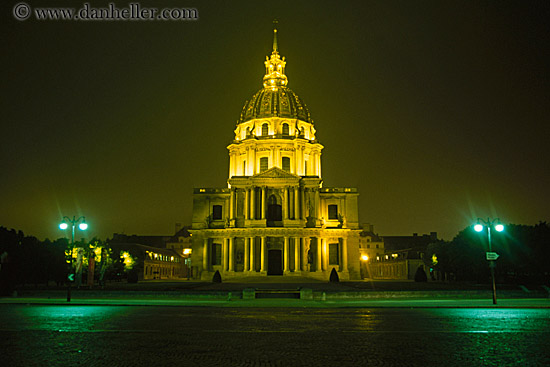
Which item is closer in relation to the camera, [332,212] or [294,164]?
[332,212]

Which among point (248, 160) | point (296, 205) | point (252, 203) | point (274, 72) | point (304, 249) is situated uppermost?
point (274, 72)

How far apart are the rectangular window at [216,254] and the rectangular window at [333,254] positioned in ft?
52.2

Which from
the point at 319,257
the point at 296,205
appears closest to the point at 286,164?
the point at 296,205

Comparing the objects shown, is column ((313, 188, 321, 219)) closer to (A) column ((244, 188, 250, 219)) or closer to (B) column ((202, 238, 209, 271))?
(A) column ((244, 188, 250, 219))

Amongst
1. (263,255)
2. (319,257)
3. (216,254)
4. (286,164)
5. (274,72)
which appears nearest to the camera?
(263,255)

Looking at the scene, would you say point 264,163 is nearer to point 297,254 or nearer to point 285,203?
point 285,203

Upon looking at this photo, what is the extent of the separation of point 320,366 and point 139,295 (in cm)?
2643

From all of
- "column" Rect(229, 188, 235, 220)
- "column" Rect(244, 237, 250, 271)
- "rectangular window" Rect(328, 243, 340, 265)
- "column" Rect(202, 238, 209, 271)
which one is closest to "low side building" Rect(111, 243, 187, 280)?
"column" Rect(202, 238, 209, 271)

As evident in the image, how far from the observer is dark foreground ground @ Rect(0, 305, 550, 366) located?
10.2 metres

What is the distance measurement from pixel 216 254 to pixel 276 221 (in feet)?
33.3

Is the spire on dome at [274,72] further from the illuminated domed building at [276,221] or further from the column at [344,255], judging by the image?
the column at [344,255]

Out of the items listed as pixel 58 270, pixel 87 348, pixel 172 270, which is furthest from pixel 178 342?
pixel 172 270

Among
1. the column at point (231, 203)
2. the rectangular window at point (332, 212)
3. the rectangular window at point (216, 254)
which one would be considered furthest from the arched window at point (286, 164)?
the rectangular window at point (216, 254)

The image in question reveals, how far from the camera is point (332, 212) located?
253 ft
